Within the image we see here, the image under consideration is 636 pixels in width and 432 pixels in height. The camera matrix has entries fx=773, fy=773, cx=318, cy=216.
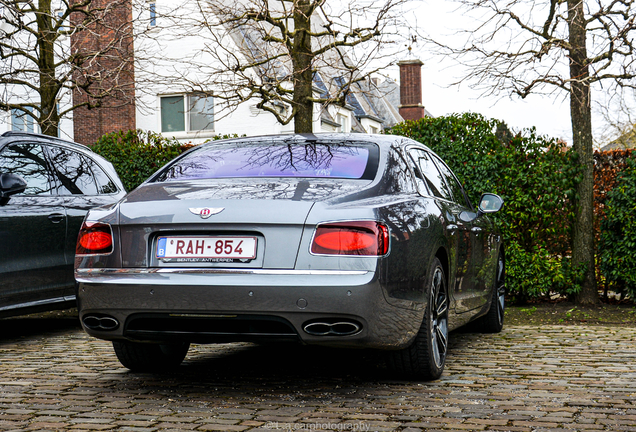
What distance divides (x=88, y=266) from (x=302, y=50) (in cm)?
748

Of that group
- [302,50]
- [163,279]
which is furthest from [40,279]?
[302,50]

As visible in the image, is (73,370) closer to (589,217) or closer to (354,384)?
(354,384)

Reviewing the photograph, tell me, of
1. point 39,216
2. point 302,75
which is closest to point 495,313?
point 39,216

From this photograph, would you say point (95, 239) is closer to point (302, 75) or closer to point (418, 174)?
point (418, 174)

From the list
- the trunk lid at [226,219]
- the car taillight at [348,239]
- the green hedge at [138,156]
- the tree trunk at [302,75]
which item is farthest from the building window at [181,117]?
the car taillight at [348,239]

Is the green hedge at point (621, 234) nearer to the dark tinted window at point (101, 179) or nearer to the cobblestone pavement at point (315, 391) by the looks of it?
the cobblestone pavement at point (315, 391)

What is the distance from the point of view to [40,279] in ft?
22.4

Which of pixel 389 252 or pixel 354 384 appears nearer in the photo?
pixel 389 252

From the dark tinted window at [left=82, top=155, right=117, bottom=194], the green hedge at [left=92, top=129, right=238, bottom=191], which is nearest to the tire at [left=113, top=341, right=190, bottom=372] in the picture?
the dark tinted window at [left=82, top=155, right=117, bottom=194]

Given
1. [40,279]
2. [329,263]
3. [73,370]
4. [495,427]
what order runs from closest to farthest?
[495,427], [329,263], [73,370], [40,279]

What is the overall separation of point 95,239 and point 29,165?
9.64 ft

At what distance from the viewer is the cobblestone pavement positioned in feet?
12.8

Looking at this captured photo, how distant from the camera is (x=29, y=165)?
7004mm

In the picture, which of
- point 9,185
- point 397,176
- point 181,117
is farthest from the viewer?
point 181,117
